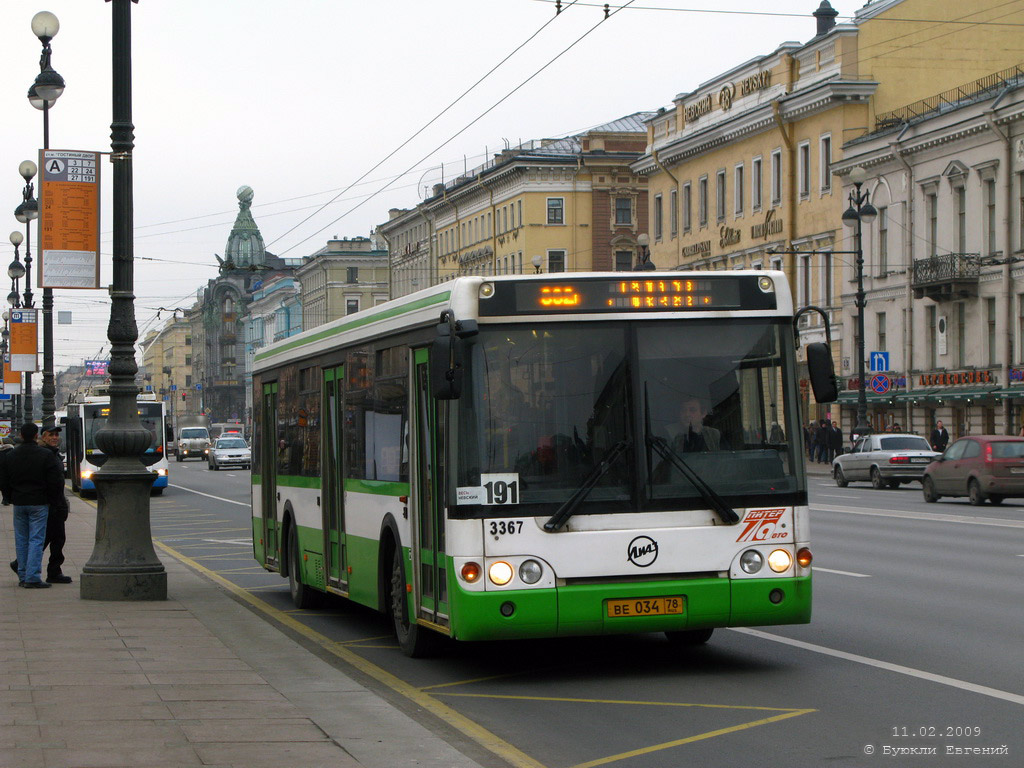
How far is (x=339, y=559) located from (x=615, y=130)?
87.3 metres

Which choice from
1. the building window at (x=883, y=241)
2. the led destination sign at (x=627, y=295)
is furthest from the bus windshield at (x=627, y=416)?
the building window at (x=883, y=241)

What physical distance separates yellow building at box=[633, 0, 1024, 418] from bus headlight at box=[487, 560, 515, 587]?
48344mm

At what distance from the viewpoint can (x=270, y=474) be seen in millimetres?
16609

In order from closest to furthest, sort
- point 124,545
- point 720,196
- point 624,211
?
point 124,545, point 720,196, point 624,211

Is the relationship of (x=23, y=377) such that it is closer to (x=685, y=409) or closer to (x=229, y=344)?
(x=685, y=409)

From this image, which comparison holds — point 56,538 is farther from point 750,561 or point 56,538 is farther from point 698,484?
point 750,561

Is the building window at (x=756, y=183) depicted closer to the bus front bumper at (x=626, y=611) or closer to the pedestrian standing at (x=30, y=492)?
the pedestrian standing at (x=30, y=492)

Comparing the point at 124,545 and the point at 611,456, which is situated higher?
the point at 611,456

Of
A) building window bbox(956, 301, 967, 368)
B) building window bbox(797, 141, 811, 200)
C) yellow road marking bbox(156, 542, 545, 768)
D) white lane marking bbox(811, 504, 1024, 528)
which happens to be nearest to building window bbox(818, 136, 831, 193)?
building window bbox(797, 141, 811, 200)

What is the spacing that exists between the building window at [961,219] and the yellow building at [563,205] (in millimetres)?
39284

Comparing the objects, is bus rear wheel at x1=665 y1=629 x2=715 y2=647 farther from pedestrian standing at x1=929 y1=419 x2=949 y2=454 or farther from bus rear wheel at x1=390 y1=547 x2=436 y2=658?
pedestrian standing at x1=929 y1=419 x2=949 y2=454

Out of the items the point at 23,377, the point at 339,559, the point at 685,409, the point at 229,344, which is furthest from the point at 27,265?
the point at 229,344

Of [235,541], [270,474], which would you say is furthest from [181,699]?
[235,541]

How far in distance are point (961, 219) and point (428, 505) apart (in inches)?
1734
